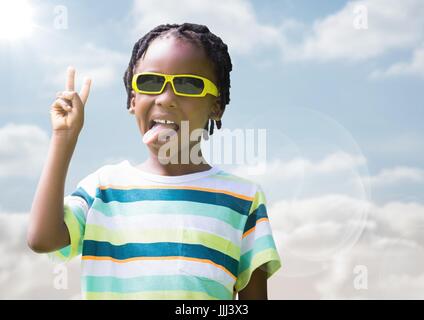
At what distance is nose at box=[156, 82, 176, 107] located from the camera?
10.0 ft

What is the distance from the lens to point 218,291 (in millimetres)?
2947

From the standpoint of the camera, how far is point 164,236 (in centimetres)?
296

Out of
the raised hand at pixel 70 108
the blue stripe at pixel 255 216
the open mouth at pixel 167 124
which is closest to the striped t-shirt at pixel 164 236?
the blue stripe at pixel 255 216

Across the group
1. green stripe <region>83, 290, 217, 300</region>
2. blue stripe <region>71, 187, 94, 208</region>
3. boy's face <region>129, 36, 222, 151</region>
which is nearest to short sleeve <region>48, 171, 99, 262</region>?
blue stripe <region>71, 187, 94, 208</region>

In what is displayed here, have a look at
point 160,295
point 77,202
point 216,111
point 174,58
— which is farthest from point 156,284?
point 174,58

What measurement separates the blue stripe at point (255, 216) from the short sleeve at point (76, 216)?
809 millimetres

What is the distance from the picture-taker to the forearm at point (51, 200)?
110 inches

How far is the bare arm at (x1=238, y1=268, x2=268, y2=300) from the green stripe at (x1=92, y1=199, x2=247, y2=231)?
0.98ft

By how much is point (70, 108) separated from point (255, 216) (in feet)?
3.61

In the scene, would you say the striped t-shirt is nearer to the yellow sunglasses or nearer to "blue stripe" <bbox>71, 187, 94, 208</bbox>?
"blue stripe" <bbox>71, 187, 94, 208</bbox>
